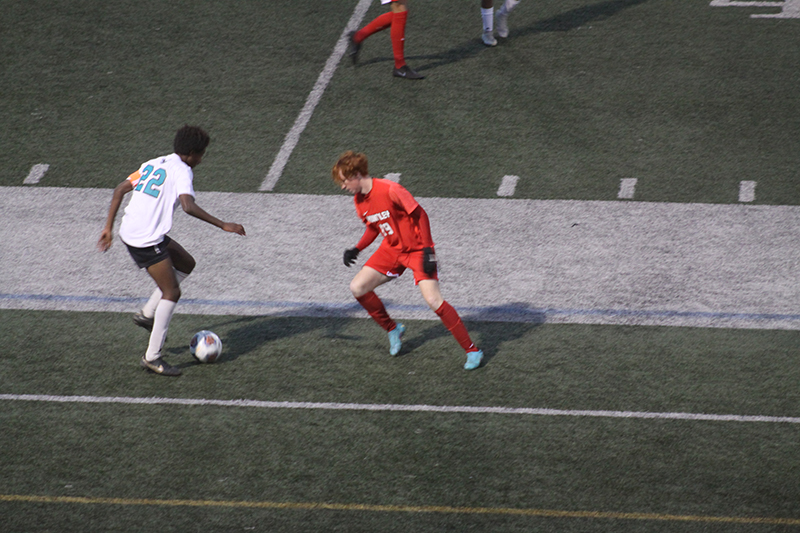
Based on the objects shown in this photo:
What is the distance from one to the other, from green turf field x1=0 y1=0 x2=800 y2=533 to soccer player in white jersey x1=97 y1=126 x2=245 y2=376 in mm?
774

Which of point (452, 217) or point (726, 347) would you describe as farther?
point (452, 217)

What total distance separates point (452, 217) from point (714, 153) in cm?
342

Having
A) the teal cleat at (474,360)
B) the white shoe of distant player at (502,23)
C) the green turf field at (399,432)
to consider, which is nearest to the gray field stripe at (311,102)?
the white shoe of distant player at (502,23)

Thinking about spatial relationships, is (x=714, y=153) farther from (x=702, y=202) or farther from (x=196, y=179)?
(x=196, y=179)

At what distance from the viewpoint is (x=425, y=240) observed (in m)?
6.61

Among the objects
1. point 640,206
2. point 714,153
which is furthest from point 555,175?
point 714,153

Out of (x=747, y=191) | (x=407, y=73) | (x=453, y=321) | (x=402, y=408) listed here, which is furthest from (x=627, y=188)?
(x=402, y=408)

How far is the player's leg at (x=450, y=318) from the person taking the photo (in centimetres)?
662

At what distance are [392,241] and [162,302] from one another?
1.78 m

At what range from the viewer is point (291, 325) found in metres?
7.68

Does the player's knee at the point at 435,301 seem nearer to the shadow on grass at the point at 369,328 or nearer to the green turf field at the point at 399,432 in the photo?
the green turf field at the point at 399,432

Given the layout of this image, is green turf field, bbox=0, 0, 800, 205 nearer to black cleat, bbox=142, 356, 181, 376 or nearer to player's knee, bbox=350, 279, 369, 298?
player's knee, bbox=350, 279, 369, 298

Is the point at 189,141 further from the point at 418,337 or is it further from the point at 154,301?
the point at 418,337

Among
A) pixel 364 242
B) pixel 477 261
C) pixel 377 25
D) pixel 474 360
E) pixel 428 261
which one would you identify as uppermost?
pixel 428 261
